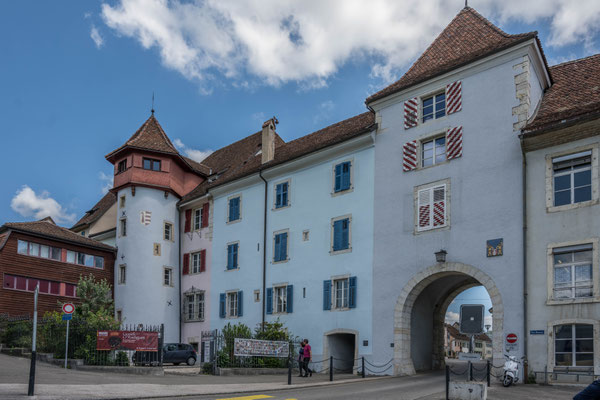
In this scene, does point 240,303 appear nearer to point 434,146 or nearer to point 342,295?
point 342,295

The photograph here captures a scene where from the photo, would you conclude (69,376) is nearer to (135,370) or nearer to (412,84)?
(135,370)

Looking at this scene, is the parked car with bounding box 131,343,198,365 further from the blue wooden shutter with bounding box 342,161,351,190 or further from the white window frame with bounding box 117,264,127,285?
the blue wooden shutter with bounding box 342,161,351,190

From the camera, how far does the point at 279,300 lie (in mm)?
31547

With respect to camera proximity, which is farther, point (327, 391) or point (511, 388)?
point (511, 388)

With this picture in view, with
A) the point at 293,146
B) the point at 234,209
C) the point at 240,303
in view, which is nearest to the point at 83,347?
the point at 240,303

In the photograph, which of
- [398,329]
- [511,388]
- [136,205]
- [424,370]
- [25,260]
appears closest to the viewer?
[511,388]

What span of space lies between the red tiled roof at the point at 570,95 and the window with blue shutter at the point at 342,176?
8.79 metres

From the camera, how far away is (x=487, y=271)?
23.0 meters

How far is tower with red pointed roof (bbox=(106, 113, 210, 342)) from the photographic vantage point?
37.5 meters

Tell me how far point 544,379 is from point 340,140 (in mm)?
13461

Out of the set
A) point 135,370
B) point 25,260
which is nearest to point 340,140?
point 135,370

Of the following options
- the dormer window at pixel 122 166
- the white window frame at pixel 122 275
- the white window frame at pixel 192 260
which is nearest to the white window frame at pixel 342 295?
the white window frame at pixel 192 260

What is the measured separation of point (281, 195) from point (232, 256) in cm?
492

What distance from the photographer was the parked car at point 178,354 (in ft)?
106
